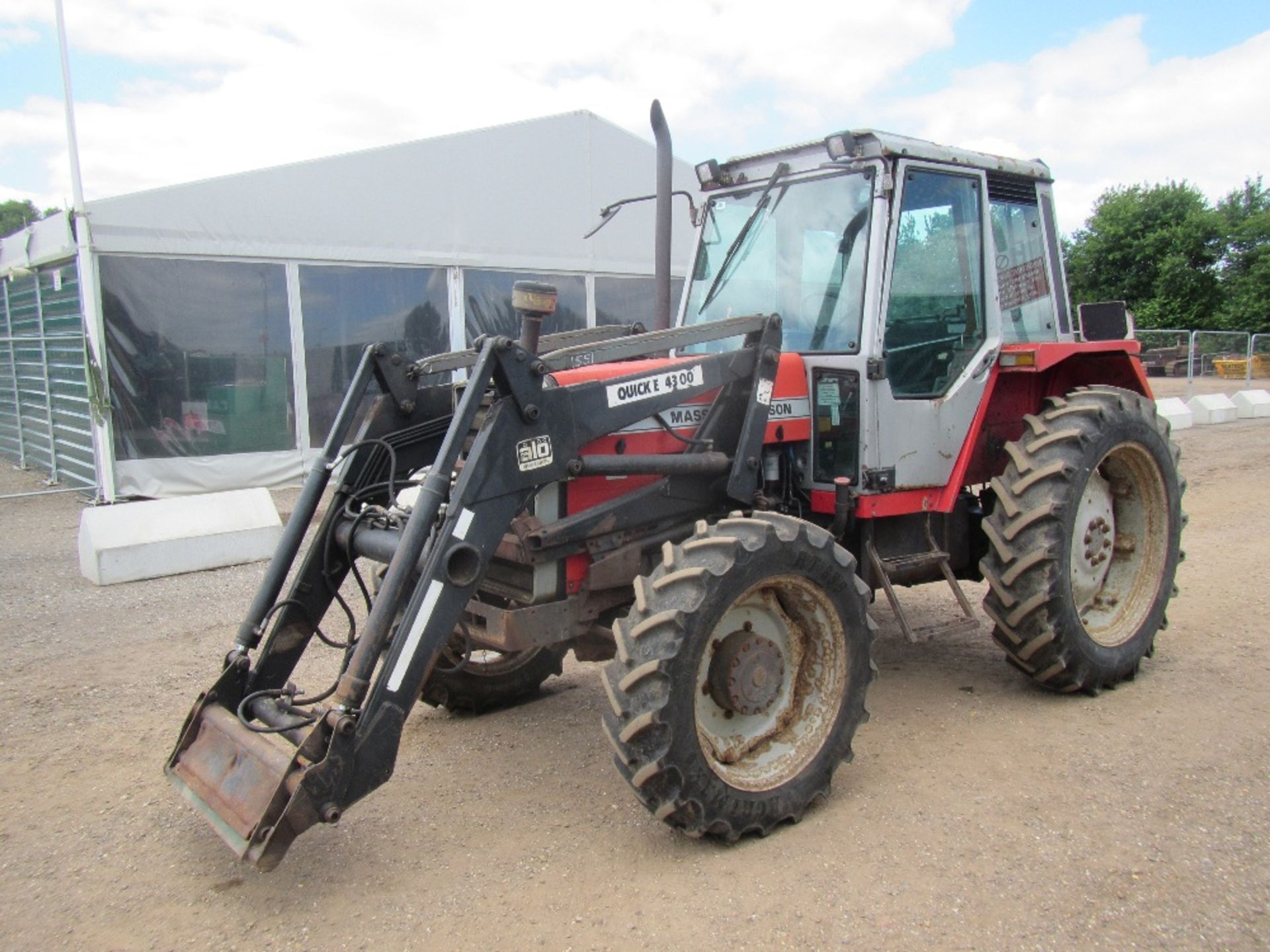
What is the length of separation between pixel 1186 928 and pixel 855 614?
142 centimetres

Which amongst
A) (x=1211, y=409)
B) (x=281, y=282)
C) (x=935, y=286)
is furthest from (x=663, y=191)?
(x=1211, y=409)

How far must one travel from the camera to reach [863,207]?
14.9 feet

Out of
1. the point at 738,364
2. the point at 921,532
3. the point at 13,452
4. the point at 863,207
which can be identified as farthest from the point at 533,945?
the point at 13,452

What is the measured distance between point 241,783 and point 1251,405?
2030 centimetres

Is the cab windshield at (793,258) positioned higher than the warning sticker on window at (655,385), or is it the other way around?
the cab windshield at (793,258)

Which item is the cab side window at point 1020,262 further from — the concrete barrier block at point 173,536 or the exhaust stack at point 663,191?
the concrete barrier block at point 173,536

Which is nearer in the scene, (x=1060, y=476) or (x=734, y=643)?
(x=734, y=643)

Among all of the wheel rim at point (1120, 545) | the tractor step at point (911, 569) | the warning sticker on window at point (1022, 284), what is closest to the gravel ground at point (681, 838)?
the wheel rim at point (1120, 545)

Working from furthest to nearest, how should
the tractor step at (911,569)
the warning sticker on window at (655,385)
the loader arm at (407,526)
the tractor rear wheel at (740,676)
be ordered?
the tractor step at (911,569) → the warning sticker on window at (655,385) → the tractor rear wheel at (740,676) → the loader arm at (407,526)

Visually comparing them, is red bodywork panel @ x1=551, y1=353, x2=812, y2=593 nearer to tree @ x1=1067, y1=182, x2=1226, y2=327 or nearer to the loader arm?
the loader arm

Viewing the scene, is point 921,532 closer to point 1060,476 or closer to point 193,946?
point 1060,476

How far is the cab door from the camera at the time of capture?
14.8 ft

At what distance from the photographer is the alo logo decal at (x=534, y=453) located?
3.54 metres

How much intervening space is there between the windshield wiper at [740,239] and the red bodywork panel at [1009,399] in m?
1.21
